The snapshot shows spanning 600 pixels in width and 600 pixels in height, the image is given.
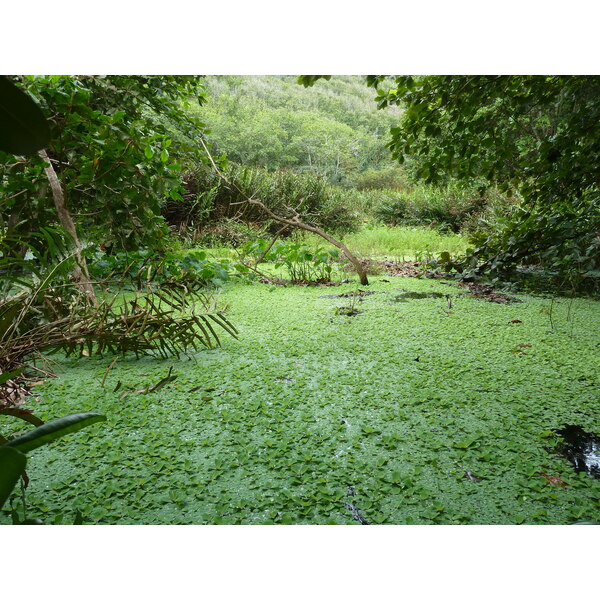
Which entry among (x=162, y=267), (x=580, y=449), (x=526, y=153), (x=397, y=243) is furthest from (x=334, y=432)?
(x=397, y=243)

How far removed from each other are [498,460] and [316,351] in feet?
2.51

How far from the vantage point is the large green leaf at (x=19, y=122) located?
25 cm

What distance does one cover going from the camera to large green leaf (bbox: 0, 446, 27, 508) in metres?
0.34

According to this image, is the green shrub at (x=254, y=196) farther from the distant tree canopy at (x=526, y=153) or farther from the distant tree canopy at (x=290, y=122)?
the distant tree canopy at (x=526, y=153)

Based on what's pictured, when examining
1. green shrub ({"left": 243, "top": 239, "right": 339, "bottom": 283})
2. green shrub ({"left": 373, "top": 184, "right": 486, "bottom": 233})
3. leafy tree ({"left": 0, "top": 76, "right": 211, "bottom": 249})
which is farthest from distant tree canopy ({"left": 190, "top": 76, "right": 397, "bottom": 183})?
leafy tree ({"left": 0, "top": 76, "right": 211, "bottom": 249})

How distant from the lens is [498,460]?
2.70 ft

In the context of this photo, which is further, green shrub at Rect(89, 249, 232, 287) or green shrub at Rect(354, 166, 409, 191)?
green shrub at Rect(354, 166, 409, 191)

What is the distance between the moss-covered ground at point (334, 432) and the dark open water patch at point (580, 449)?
22mm

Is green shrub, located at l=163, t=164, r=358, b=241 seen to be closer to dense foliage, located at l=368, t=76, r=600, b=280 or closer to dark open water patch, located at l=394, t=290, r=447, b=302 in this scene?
dark open water patch, located at l=394, t=290, r=447, b=302

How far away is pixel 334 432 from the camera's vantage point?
948 millimetres

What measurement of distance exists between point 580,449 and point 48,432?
0.96m

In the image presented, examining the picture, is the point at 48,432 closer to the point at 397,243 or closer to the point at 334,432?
the point at 334,432

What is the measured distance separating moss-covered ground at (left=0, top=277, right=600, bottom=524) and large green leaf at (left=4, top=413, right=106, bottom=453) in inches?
14.6
